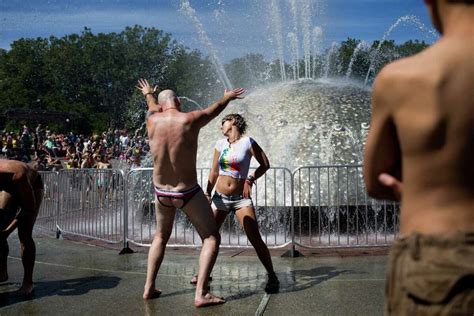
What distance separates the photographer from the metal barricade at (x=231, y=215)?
8.44 meters

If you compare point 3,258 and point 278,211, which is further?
point 278,211

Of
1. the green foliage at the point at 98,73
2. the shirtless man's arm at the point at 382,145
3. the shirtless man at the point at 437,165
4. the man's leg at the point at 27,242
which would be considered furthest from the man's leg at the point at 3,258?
the green foliage at the point at 98,73

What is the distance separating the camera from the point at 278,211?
8.52 metres

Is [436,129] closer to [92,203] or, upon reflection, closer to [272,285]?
[272,285]

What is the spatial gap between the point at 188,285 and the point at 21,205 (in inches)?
70.5

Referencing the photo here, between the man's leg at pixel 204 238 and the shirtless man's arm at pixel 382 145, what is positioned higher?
the shirtless man's arm at pixel 382 145

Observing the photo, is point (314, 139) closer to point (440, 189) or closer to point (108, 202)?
point (108, 202)

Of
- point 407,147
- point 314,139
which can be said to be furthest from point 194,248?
point 407,147

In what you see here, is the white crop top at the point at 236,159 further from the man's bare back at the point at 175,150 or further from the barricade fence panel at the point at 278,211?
the barricade fence panel at the point at 278,211

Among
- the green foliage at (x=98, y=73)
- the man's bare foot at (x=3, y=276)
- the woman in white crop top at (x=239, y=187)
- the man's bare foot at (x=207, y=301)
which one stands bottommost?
the man's bare foot at (x=207, y=301)

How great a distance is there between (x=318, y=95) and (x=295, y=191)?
107 inches

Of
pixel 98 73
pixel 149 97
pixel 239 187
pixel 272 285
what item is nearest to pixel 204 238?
pixel 239 187

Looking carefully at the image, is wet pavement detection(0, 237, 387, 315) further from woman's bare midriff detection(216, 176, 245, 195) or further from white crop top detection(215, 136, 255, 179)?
white crop top detection(215, 136, 255, 179)

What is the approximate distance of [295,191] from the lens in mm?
8570
